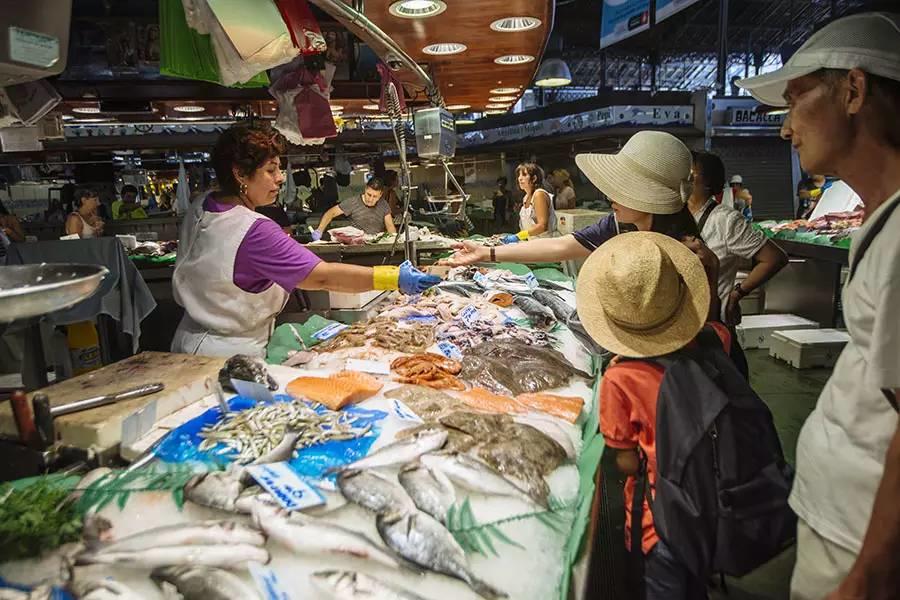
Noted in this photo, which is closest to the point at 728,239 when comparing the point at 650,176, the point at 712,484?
the point at 650,176

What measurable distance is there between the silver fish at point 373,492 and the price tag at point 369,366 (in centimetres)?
103

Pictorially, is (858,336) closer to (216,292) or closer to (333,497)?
(333,497)

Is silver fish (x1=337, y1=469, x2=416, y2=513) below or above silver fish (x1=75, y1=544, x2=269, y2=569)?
below

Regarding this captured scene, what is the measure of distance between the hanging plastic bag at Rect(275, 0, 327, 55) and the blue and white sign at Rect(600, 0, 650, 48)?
8619mm

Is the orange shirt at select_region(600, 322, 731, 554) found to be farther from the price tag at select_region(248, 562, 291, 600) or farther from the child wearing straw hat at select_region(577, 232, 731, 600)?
the price tag at select_region(248, 562, 291, 600)

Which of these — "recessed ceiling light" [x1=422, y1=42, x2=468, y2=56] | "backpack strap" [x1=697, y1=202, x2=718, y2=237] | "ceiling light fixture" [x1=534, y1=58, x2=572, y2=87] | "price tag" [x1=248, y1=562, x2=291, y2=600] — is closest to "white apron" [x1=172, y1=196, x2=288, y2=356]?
"price tag" [x1=248, y1=562, x2=291, y2=600]

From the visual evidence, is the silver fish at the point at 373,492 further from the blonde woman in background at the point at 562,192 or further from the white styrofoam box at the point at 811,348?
the blonde woman in background at the point at 562,192

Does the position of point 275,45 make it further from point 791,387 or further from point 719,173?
point 791,387

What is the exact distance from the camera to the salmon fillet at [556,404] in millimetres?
2168

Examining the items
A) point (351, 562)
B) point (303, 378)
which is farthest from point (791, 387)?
point (351, 562)

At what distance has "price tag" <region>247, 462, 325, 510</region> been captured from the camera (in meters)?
1.42

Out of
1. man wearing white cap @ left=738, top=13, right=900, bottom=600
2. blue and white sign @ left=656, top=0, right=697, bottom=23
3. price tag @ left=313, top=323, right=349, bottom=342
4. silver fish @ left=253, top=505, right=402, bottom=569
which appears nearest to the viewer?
man wearing white cap @ left=738, top=13, right=900, bottom=600

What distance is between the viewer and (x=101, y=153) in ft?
38.2

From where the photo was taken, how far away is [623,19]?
10.4m
